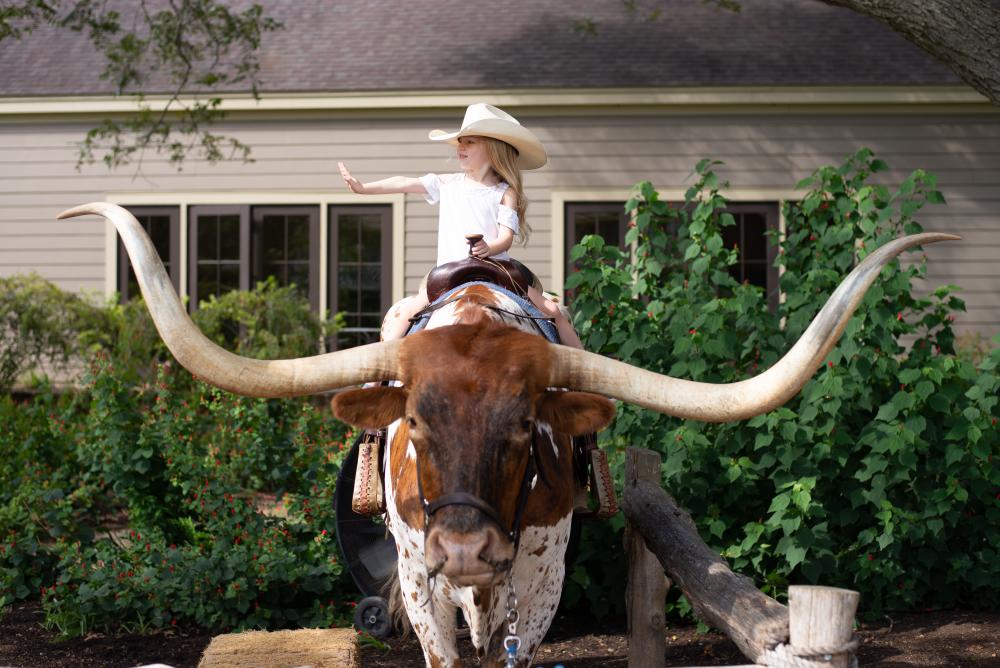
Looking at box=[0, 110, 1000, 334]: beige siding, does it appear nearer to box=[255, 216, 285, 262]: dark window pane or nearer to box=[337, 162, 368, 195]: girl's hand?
box=[255, 216, 285, 262]: dark window pane

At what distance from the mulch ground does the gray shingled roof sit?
279 inches

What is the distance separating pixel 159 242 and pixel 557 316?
28.2ft

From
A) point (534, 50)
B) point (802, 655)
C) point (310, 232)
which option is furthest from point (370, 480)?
point (534, 50)

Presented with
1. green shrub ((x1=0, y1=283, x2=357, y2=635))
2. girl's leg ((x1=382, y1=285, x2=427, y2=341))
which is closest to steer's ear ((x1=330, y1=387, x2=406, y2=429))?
girl's leg ((x1=382, y1=285, x2=427, y2=341))

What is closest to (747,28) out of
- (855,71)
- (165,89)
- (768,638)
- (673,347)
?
(855,71)

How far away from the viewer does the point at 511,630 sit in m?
3.25

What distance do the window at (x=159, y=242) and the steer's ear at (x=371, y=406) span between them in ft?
29.7

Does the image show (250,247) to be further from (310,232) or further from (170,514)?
(170,514)

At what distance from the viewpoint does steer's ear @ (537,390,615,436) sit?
296 centimetres

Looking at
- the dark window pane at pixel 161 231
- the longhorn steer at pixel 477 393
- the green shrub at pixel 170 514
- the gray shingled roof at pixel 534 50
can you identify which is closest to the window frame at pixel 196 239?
the dark window pane at pixel 161 231

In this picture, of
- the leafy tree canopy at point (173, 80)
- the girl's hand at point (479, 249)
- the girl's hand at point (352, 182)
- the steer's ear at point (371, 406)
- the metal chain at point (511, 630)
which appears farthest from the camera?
the leafy tree canopy at point (173, 80)

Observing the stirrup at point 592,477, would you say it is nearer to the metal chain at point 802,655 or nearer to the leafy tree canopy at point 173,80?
the metal chain at point 802,655

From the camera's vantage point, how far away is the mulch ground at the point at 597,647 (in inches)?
193

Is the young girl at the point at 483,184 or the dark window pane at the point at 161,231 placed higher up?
the dark window pane at the point at 161,231
